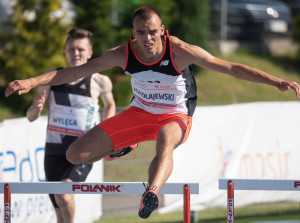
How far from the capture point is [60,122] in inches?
274

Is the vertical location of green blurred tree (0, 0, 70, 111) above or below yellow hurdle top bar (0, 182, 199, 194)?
above

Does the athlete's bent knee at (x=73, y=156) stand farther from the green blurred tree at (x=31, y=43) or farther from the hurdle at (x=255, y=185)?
the green blurred tree at (x=31, y=43)

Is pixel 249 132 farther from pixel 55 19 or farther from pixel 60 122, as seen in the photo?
pixel 55 19

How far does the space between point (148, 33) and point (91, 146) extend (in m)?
1.19

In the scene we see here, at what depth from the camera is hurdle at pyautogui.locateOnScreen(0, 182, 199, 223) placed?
201 inches

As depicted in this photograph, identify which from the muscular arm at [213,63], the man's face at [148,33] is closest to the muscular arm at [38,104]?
the man's face at [148,33]

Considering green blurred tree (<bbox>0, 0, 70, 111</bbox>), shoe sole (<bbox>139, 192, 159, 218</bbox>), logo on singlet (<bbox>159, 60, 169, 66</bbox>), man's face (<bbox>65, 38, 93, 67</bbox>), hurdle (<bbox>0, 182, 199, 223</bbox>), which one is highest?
green blurred tree (<bbox>0, 0, 70, 111</bbox>)

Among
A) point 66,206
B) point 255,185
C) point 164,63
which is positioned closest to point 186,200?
point 255,185

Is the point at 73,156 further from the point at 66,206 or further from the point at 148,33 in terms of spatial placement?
the point at 148,33

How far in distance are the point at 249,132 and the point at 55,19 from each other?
7725mm

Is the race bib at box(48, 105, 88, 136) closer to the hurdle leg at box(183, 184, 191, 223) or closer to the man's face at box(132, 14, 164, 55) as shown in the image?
the man's face at box(132, 14, 164, 55)

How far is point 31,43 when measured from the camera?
1565 centimetres

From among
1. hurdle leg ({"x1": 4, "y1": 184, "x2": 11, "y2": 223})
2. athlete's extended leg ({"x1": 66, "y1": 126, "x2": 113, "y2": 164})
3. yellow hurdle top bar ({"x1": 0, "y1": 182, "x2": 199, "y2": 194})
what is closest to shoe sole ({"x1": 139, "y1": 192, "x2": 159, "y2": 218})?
yellow hurdle top bar ({"x1": 0, "y1": 182, "x2": 199, "y2": 194})

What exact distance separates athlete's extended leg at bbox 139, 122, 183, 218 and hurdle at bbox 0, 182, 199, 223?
111 millimetres
